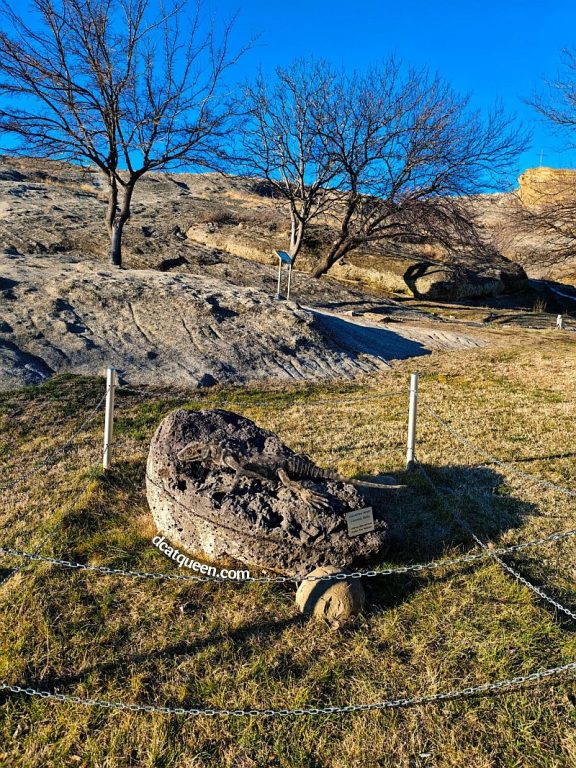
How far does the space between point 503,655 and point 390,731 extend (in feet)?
3.24

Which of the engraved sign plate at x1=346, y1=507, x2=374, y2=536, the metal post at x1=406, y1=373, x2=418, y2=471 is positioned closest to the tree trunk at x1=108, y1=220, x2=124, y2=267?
the metal post at x1=406, y1=373, x2=418, y2=471

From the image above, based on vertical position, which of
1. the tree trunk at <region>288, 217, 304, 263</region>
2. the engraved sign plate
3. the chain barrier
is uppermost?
the tree trunk at <region>288, 217, 304, 263</region>

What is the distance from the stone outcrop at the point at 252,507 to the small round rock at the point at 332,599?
10.2 inches

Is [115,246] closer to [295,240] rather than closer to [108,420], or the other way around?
[295,240]

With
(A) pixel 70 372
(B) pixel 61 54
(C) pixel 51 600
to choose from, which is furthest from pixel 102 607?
(B) pixel 61 54

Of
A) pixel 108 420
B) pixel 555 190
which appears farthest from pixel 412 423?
pixel 555 190

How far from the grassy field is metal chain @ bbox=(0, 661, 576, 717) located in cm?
4

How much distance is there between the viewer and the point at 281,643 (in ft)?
11.7

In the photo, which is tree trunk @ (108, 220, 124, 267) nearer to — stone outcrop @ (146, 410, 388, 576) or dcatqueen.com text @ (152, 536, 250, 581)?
stone outcrop @ (146, 410, 388, 576)

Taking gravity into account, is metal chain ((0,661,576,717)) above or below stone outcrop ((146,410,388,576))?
below

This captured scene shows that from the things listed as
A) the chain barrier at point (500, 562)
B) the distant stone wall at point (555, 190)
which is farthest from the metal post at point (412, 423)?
the distant stone wall at point (555, 190)

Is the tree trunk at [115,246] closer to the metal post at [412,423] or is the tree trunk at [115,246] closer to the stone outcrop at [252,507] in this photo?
the metal post at [412,423]

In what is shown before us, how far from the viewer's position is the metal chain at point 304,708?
291 cm

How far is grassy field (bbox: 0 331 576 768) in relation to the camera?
2.82m
